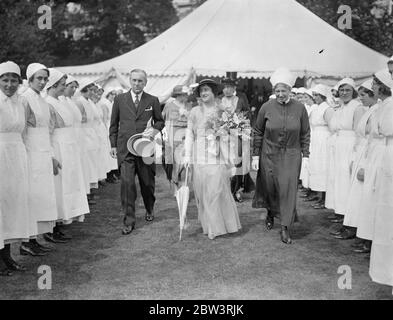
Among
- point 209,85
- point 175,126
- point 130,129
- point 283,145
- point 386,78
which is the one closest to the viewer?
point 386,78

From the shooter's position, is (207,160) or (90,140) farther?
(90,140)

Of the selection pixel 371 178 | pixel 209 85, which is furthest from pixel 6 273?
pixel 371 178

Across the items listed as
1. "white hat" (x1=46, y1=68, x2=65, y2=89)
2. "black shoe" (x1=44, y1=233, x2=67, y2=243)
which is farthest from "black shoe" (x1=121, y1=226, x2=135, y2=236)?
"white hat" (x1=46, y1=68, x2=65, y2=89)

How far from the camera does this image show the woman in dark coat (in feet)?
22.9

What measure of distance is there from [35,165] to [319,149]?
611 centimetres

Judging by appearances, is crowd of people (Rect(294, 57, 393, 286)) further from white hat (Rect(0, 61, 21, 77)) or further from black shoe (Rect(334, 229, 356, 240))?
white hat (Rect(0, 61, 21, 77))

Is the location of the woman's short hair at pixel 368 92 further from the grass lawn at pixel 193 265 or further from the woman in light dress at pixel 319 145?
the woman in light dress at pixel 319 145

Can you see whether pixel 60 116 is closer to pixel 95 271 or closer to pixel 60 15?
pixel 95 271

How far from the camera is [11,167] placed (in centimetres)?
549

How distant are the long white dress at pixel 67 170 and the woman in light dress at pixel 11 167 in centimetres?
123

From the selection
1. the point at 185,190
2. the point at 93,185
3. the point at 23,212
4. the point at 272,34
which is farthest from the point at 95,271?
the point at 272,34

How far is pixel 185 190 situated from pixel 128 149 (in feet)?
3.50

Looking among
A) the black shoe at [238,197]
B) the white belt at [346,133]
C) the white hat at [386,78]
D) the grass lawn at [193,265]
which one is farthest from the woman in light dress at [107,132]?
the white hat at [386,78]

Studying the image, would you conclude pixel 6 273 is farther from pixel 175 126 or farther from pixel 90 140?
pixel 175 126
